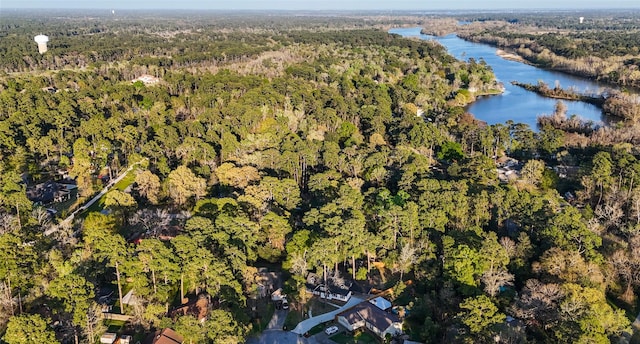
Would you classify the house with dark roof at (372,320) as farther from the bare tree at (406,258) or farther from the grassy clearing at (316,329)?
the bare tree at (406,258)

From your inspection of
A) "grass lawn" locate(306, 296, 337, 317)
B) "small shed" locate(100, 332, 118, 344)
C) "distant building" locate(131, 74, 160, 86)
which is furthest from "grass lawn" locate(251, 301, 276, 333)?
"distant building" locate(131, 74, 160, 86)

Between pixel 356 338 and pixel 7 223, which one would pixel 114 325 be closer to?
pixel 7 223

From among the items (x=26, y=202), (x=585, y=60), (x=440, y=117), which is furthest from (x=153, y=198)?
(x=585, y=60)

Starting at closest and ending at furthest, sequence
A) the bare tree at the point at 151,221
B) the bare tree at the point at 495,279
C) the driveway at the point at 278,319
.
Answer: the driveway at the point at 278,319
the bare tree at the point at 495,279
the bare tree at the point at 151,221

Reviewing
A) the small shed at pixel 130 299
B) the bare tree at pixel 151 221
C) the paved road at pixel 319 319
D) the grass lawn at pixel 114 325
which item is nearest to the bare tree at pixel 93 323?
the grass lawn at pixel 114 325

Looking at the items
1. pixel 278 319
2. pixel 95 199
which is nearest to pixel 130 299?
pixel 278 319

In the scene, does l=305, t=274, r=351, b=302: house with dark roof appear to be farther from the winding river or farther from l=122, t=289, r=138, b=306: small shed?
the winding river
